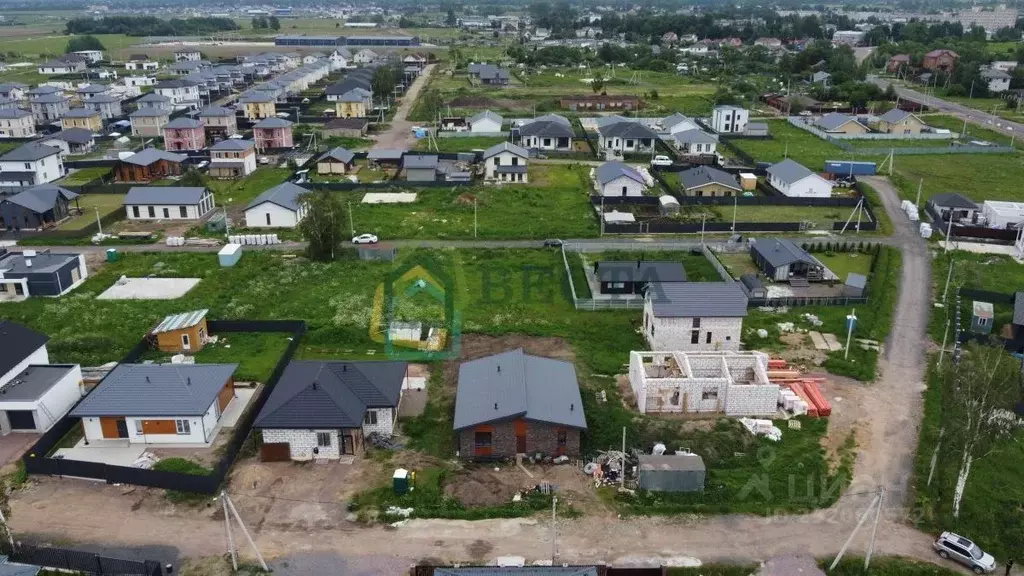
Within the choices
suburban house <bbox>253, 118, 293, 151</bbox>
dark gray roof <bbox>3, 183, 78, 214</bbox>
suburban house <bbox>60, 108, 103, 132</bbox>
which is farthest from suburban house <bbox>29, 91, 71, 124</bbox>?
dark gray roof <bbox>3, 183, 78, 214</bbox>

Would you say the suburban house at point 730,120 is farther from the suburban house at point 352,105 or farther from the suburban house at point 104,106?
the suburban house at point 104,106

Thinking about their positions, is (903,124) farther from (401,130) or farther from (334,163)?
(334,163)

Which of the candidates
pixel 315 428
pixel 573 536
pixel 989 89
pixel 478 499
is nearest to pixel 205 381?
pixel 315 428

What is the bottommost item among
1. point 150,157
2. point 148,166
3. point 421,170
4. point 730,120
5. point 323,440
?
point 323,440

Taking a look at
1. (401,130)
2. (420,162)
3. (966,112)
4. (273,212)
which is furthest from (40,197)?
(966,112)

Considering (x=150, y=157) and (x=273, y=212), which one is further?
(x=150, y=157)

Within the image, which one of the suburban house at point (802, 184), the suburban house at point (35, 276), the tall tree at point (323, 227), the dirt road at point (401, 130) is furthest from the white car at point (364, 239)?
the suburban house at point (802, 184)

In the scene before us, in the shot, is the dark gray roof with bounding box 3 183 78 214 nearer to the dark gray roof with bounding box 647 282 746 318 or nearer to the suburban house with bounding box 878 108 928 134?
the dark gray roof with bounding box 647 282 746 318

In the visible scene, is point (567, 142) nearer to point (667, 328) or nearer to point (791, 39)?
point (667, 328)
